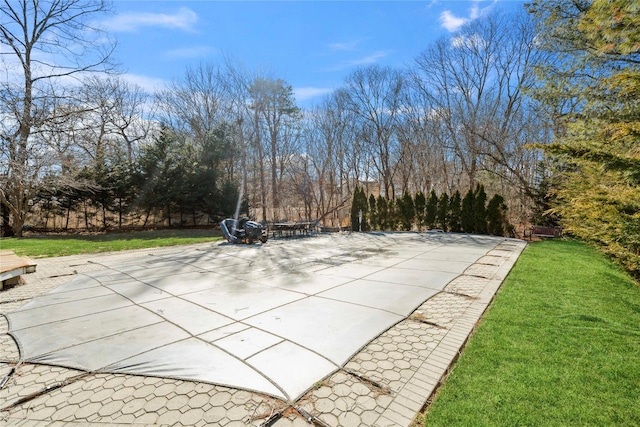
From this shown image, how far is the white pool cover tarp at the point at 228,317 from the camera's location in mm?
2543

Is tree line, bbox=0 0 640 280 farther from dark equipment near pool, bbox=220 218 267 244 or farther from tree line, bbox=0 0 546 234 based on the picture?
dark equipment near pool, bbox=220 218 267 244

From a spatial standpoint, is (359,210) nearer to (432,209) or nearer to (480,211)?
(432,209)

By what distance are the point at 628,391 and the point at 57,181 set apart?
14.3 meters

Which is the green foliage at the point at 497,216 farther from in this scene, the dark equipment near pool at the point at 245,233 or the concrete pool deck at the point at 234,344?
the dark equipment near pool at the point at 245,233

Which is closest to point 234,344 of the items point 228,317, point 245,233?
point 228,317

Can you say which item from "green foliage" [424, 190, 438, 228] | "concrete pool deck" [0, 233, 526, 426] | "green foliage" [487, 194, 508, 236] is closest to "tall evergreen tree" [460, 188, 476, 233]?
"green foliage" [487, 194, 508, 236]

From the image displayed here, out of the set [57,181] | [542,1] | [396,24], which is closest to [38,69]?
[57,181]

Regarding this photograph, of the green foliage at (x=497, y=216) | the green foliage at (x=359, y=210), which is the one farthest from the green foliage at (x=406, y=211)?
the green foliage at (x=497, y=216)

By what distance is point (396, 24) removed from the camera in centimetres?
1170

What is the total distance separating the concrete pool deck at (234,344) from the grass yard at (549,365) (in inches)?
9.1

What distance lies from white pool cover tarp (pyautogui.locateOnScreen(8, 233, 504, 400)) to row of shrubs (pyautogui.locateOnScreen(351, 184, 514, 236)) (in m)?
7.61

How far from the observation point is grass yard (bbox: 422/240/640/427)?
6.31 feet

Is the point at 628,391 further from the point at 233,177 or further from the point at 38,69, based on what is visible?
the point at 233,177

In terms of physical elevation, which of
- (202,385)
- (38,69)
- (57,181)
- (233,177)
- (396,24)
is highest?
(396,24)
